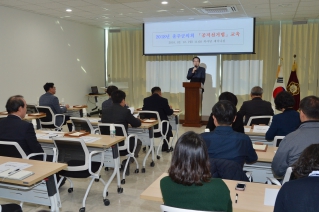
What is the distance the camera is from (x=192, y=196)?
Answer: 1.64m

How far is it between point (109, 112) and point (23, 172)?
7.57ft

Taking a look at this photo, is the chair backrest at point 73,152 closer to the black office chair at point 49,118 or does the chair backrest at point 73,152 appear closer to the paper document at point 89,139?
the paper document at point 89,139

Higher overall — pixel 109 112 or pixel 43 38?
pixel 43 38

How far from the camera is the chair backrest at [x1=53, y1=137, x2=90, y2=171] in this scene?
3.40 metres

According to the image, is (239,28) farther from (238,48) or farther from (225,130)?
(225,130)

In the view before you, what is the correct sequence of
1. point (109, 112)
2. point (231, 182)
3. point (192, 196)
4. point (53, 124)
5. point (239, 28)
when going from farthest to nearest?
point (239, 28) → point (53, 124) → point (109, 112) → point (231, 182) → point (192, 196)

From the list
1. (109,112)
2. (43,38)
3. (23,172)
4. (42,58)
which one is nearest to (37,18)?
(43,38)

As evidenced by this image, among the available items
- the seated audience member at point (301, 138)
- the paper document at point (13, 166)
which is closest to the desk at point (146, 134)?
the paper document at point (13, 166)

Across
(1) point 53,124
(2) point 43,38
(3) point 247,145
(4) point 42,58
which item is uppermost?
(2) point 43,38

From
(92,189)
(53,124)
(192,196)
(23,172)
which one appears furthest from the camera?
(53,124)

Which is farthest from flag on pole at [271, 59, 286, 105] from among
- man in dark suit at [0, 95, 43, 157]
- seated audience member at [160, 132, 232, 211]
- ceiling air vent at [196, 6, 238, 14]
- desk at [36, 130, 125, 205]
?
seated audience member at [160, 132, 232, 211]

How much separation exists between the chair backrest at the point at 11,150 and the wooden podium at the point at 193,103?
5.78m

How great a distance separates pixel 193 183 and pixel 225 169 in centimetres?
77

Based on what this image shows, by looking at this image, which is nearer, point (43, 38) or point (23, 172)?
point (23, 172)
